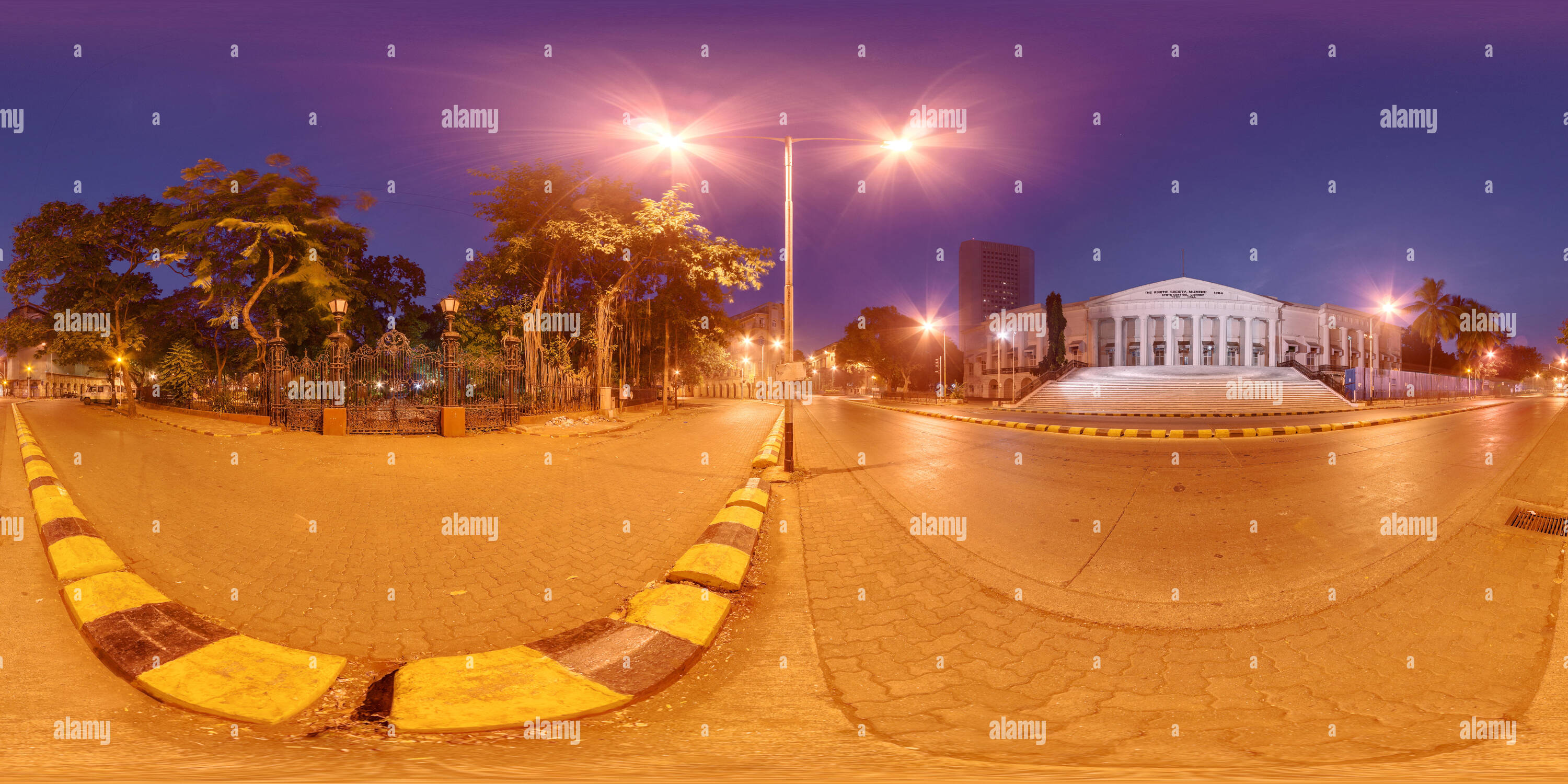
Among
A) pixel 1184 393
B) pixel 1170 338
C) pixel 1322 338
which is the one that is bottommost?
pixel 1184 393

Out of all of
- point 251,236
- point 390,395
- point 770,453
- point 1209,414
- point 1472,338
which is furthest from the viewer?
point 1472,338

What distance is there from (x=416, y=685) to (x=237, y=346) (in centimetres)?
3540

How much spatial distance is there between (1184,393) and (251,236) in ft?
156

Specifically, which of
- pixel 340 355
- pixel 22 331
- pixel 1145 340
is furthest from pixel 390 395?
pixel 1145 340

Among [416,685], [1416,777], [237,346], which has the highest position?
[237,346]

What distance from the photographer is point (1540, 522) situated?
19.0ft

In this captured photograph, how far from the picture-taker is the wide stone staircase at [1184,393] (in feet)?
113

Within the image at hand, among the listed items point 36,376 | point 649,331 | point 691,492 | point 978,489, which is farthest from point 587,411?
point 36,376

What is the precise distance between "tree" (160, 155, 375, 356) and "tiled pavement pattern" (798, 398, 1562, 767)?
1027 inches

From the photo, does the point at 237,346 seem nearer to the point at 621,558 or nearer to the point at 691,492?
the point at 691,492

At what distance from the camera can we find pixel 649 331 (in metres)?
32.4

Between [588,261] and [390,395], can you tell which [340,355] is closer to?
[390,395]

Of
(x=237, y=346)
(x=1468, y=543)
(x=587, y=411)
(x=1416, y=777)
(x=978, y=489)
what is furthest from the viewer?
(x=237, y=346)

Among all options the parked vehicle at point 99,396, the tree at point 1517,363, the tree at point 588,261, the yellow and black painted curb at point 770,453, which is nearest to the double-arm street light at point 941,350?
the tree at point 588,261
